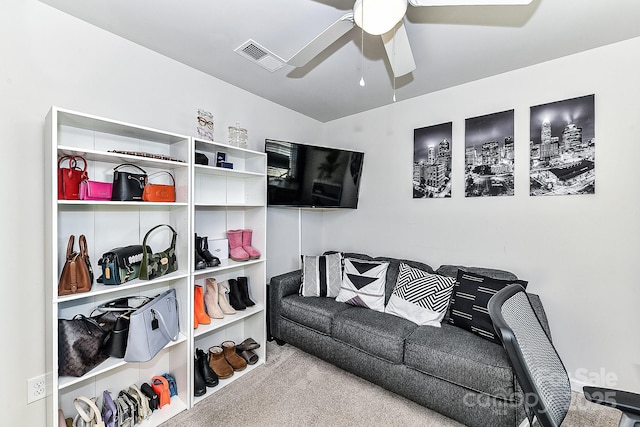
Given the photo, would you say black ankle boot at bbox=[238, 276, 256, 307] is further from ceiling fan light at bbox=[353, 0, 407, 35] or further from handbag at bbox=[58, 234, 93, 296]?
ceiling fan light at bbox=[353, 0, 407, 35]

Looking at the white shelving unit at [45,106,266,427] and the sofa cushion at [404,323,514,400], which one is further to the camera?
the sofa cushion at [404,323,514,400]

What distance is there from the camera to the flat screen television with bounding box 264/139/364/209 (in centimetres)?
267

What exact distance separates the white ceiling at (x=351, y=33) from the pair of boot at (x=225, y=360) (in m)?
2.31

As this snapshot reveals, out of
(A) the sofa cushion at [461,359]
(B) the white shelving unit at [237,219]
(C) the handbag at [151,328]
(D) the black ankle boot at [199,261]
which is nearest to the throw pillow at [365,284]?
(A) the sofa cushion at [461,359]

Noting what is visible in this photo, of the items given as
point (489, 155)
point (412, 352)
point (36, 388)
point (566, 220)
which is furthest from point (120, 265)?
point (566, 220)

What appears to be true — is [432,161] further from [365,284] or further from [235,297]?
[235,297]

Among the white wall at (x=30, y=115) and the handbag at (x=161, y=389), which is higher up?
the white wall at (x=30, y=115)

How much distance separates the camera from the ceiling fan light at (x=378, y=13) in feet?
4.00

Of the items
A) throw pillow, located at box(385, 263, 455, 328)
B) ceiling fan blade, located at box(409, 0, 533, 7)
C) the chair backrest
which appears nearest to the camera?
the chair backrest

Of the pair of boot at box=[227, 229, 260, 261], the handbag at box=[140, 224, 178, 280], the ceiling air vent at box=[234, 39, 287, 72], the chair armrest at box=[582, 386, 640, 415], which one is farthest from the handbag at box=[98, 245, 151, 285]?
the chair armrest at box=[582, 386, 640, 415]

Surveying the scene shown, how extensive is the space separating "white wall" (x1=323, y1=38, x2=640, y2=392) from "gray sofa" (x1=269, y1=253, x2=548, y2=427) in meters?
0.29

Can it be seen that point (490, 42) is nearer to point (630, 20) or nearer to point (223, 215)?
point (630, 20)

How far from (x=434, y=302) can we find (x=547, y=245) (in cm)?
98

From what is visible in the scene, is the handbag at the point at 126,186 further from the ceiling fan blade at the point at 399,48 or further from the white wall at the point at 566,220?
the white wall at the point at 566,220
